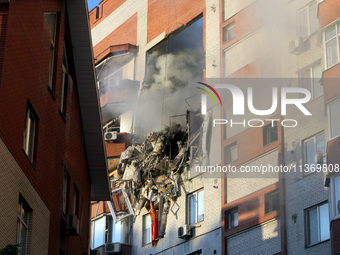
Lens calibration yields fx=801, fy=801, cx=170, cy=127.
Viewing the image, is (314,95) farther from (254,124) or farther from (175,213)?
(175,213)

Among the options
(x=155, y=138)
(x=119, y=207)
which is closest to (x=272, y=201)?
(x=155, y=138)

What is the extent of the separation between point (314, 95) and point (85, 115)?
36.7 feet

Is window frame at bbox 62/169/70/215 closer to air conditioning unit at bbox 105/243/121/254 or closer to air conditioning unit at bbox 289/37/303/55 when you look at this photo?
air conditioning unit at bbox 289/37/303/55

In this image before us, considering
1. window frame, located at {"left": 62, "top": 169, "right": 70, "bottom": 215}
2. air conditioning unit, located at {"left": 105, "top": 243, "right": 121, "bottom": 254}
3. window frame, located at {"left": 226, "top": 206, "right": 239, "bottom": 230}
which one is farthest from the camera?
air conditioning unit, located at {"left": 105, "top": 243, "right": 121, "bottom": 254}

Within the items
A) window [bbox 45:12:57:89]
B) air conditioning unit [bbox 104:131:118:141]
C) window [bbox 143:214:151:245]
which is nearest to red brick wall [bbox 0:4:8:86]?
window [bbox 45:12:57:89]

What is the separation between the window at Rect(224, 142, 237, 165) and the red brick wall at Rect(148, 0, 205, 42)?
8924 mm

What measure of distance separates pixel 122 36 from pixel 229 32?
1254 cm

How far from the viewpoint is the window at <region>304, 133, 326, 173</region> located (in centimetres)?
3099

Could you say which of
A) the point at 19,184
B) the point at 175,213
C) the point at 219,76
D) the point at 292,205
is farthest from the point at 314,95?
the point at 19,184

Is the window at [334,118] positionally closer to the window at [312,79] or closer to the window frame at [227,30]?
the window at [312,79]

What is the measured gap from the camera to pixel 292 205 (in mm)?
31609

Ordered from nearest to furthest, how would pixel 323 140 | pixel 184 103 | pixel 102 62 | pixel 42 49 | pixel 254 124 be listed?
pixel 42 49 → pixel 323 140 → pixel 254 124 → pixel 184 103 → pixel 102 62

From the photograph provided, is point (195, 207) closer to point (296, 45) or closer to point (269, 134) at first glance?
point (269, 134)

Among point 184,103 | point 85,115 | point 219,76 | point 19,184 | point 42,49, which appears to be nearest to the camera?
point 19,184
